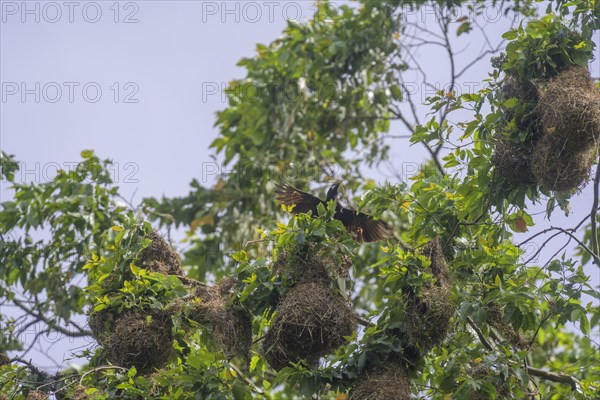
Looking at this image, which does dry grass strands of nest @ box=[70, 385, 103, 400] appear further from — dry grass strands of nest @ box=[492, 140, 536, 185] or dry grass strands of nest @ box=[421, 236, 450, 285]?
dry grass strands of nest @ box=[492, 140, 536, 185]

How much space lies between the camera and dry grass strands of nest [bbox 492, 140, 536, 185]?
5.15 m

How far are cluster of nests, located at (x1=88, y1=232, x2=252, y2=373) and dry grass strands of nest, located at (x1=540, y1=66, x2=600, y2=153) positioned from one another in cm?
196

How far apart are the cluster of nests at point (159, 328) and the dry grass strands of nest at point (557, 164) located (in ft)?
5.87

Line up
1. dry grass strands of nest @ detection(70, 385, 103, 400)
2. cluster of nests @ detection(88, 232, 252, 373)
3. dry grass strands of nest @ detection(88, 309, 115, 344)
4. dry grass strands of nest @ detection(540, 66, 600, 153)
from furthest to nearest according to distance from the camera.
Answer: dry grass strands of nest @ detection(88, 309, 115, 344) → cluster of nests @ detection(88, 232, 252, 373) → dry grass strands of nest @ detection(70, 385, 103, 400) → dry grass strands of nest @ detection(540, 66, 600, 153)

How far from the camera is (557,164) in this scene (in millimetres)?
4945

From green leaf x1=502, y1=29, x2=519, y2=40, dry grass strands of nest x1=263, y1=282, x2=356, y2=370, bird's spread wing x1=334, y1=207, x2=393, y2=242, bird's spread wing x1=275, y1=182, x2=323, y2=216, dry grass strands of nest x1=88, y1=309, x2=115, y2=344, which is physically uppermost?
green leaf x1=502, y1=29, x2=519, y2=40

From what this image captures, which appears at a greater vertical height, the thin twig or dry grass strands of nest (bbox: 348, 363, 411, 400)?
the thin twig

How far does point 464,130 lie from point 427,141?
0.22 meters

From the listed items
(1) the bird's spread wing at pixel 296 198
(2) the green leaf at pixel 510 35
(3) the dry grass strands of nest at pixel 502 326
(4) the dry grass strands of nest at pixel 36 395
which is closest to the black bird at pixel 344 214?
(1) the bird's spread wing at pixel 296 198

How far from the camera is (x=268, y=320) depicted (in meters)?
5.31

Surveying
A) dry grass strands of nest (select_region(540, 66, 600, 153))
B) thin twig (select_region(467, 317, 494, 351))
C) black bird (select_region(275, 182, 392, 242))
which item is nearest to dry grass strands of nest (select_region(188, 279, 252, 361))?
black bird (select_region(275, 182, 392, 242))

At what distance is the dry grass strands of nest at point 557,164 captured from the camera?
16.2 feet

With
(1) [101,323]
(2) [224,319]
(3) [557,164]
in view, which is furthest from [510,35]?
(1) [101,323]

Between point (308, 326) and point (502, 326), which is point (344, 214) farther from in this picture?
point (308, 326)
